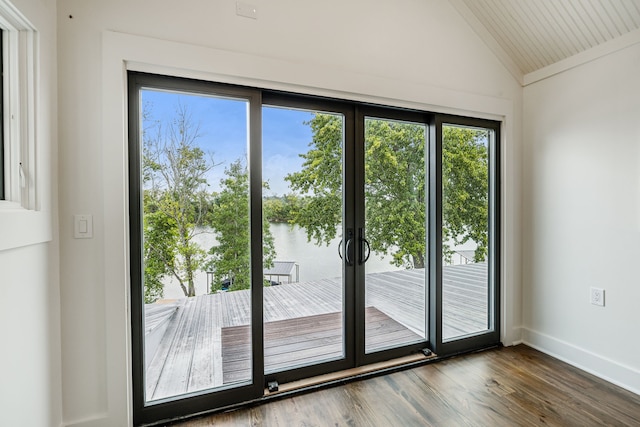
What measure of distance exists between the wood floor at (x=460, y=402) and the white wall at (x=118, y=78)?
0.62 metres

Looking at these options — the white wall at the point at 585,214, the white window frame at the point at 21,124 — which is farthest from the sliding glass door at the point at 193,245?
the white wall at the point at 585,214

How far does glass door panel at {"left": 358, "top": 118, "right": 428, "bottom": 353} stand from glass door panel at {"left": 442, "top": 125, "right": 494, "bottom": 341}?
210 mm

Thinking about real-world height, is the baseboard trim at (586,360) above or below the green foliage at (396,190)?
below

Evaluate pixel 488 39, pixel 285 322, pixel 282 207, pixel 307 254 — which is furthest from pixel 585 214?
pixel 285 322

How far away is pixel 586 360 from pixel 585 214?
1.10 m

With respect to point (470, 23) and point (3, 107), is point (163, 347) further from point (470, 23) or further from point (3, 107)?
point (470, 23)

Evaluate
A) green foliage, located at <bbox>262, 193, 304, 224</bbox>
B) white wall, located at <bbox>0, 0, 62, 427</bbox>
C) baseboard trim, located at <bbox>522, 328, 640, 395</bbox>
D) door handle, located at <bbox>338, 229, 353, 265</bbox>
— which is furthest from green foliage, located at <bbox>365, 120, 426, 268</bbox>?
white wall, located at <bbox>0, 0, 62, 427</bbox>

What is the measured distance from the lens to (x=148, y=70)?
1.66 meters

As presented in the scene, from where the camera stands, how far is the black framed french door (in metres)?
1.78

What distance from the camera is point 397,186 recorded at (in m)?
2.39

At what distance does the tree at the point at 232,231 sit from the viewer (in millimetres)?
1890

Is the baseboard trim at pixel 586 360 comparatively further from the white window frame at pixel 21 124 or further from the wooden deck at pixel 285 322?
the white window frame at pixel 21 124

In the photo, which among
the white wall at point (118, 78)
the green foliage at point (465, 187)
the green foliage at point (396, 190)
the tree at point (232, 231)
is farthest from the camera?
the green foliage at point (465, 187)

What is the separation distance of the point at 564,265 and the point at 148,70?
323 cm
